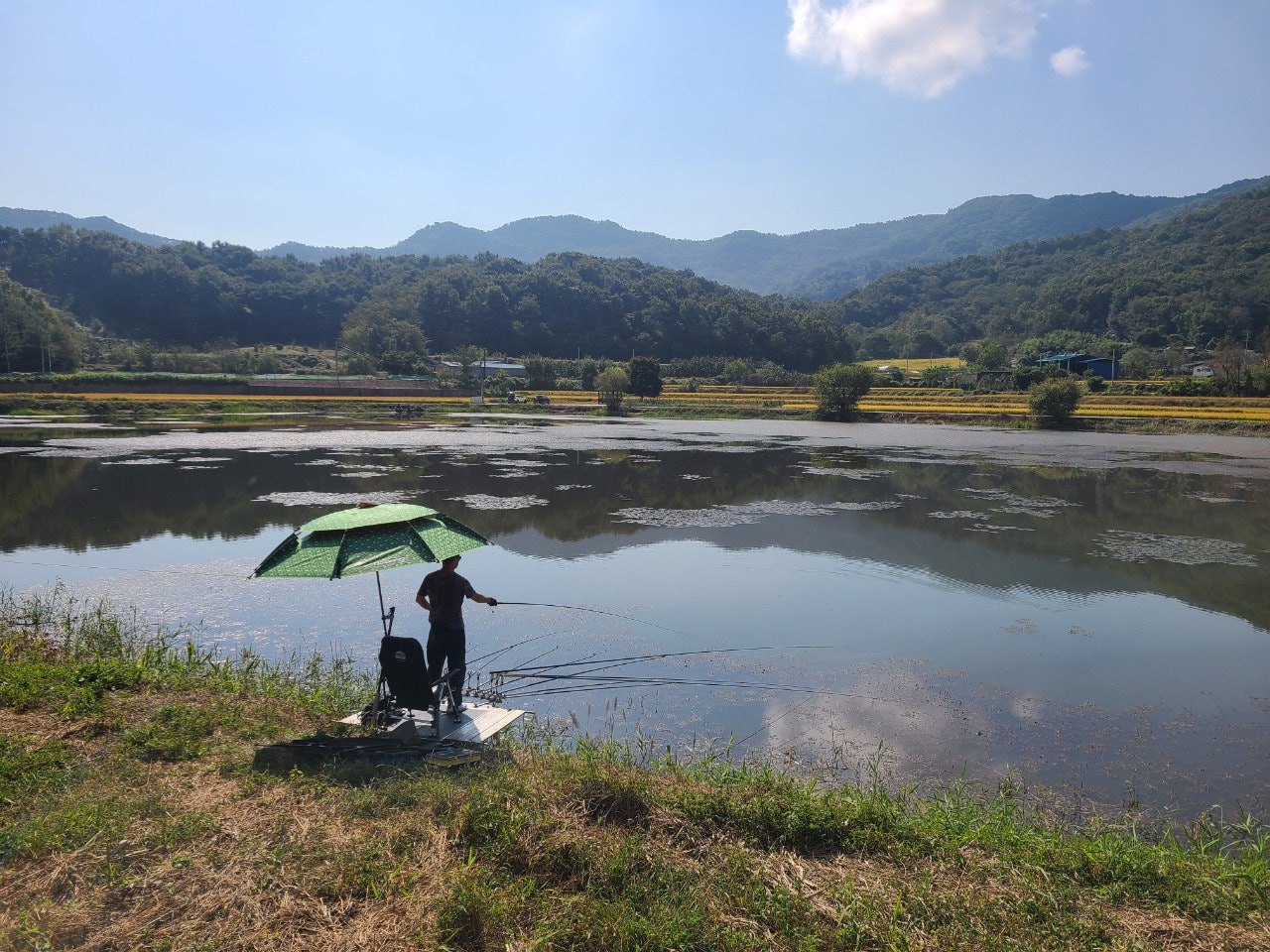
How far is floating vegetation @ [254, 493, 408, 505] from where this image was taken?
17.5 metres

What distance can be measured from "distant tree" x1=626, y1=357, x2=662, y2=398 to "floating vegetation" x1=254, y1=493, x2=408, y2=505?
49.4m

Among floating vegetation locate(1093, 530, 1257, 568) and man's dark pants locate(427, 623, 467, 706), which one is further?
floating vegetation locate(1093, 530, 1257, 568)

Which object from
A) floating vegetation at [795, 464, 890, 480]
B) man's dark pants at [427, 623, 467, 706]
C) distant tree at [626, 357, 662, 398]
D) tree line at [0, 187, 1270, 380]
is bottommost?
floating vegetation at [795, 464, 890, 480]

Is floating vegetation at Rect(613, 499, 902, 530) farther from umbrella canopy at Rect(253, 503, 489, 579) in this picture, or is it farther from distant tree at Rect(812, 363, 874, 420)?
distant tree at Rect(812, 363, 874, 420)

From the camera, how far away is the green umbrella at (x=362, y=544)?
5160mm

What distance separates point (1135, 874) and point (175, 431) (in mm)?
41996

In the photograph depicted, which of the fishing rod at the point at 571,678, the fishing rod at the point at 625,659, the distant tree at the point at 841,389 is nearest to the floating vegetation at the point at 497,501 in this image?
the fishing rod at the point at 625,659

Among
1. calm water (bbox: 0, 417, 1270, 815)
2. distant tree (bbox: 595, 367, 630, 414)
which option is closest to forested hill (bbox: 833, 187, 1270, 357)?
distant tree (bbox: 595, 367, 630, 414)

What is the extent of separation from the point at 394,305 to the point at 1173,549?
117 metres

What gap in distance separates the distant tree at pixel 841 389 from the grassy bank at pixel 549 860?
5044 cm

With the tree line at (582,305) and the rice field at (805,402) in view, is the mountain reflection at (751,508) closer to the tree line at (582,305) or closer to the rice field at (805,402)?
the rice field at (805,402)

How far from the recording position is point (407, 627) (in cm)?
925

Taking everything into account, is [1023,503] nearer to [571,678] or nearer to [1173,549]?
[1173,549]

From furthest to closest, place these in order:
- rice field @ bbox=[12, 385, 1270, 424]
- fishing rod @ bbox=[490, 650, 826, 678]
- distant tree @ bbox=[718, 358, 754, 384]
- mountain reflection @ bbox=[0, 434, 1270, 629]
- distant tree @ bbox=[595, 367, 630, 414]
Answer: distant tree @ bbox=[718, 358, 754, 384], distant tree @ bbox=[595, 367, 630, 414], rice field @ bbox=[12, 385, 1270, 424], mountain reflection @ bbox=[0, 434, 1270, 629], fishing rod @ bbox=[490, 650, 826, 678]
